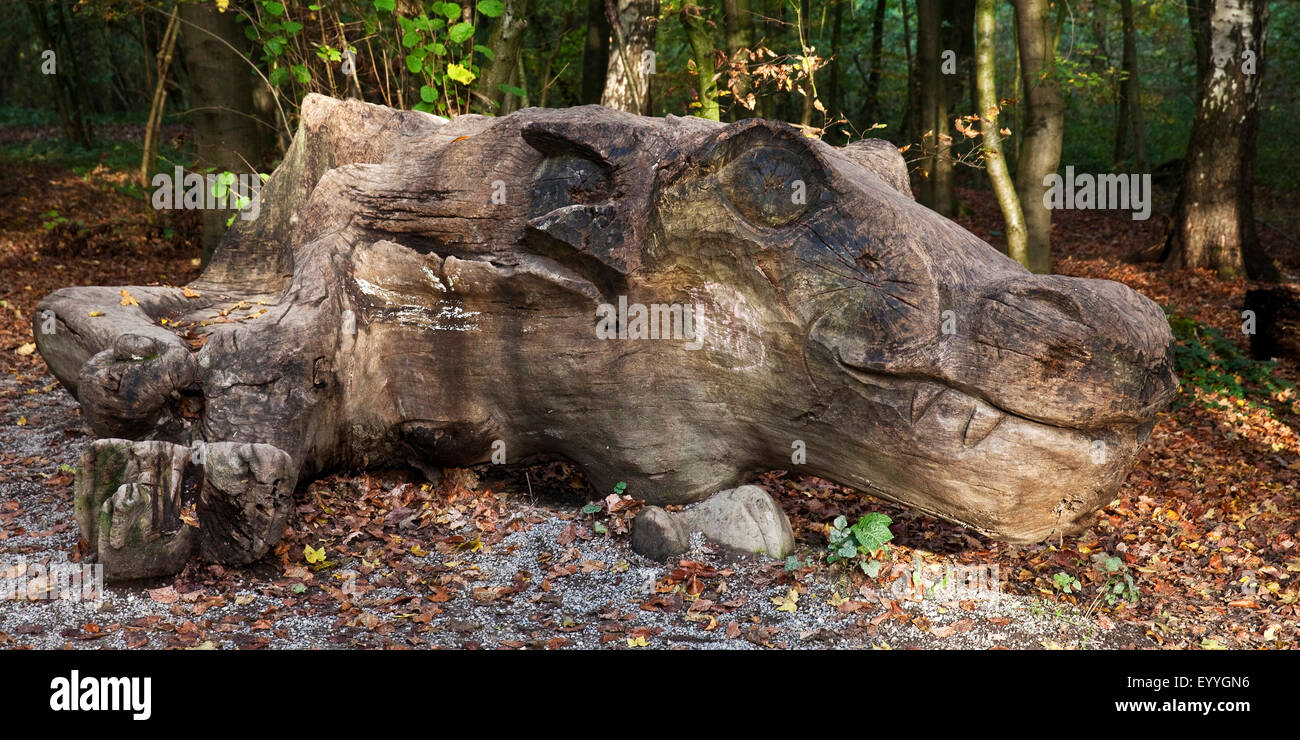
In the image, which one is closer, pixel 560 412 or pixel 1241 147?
pixel 560 412

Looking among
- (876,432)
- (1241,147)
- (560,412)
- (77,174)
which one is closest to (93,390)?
(560,412)

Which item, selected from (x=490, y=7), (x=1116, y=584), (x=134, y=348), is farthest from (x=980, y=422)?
(x=490, y=7)

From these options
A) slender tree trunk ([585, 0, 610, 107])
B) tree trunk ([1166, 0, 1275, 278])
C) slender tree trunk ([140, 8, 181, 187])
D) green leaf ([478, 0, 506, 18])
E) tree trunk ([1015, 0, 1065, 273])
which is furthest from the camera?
slender tree trunk ([585, 0, 610, 107])

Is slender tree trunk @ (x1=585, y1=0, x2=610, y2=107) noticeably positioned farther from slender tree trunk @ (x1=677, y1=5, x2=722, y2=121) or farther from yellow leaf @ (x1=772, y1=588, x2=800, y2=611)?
yellow leaf @ (x1=772, y1=588, x2=800, y2=611)

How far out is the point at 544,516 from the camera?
6.33m

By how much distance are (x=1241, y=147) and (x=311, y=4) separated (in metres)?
11.2

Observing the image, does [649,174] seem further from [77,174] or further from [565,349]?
[77,174]

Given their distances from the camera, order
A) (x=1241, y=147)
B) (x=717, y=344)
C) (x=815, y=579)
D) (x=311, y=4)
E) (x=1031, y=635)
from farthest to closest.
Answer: (x=1241, y=147) < (x=311, y=4) < (x=717, y=344) < (x=815, y=579) < (x=1031, y=635)

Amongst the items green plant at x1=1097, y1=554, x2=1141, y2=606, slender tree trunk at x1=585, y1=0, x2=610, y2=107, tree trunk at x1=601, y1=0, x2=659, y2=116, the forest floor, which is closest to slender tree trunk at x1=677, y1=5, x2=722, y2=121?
tree trunk at x1=601, y1=0, x2=659, y2=116

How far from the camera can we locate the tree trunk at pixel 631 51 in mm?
9906

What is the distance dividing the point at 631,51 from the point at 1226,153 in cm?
788

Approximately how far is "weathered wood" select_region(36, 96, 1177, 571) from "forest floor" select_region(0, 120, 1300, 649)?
0.33m

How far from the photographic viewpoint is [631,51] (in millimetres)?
9953

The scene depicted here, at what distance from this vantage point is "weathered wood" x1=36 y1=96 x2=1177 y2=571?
199 inches
